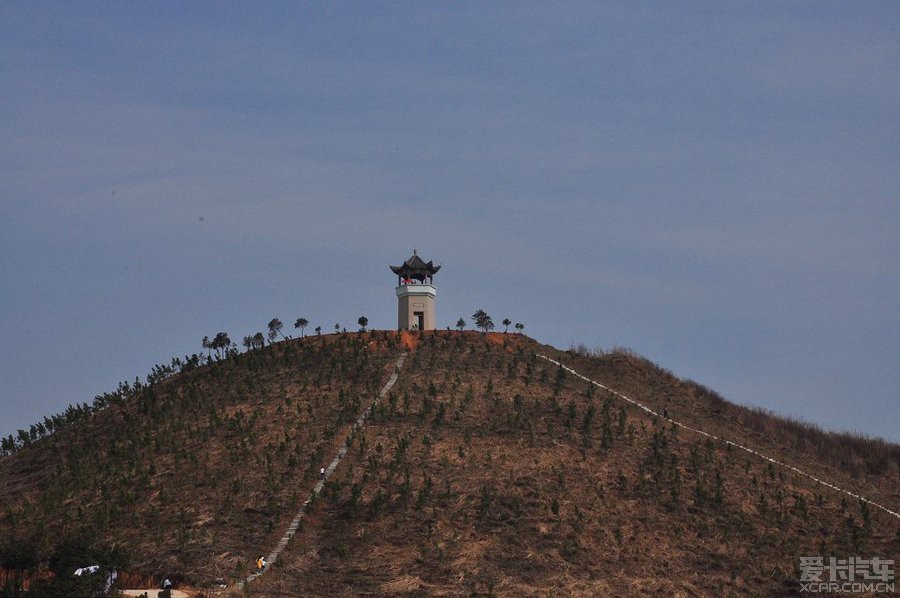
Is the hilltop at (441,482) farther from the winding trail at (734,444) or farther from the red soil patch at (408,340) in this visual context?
the winding trail at (734,444)

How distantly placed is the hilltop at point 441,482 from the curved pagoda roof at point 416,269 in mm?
3357

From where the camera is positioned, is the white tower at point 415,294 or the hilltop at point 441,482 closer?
the hilltop at point 441,482

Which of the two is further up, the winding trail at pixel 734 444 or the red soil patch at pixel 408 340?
the red soil patch at pixel 408 340

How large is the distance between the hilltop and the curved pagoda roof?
3357mm

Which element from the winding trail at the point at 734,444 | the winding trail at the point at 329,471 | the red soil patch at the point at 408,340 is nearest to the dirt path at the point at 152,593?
the winding trail at the point at 329,471

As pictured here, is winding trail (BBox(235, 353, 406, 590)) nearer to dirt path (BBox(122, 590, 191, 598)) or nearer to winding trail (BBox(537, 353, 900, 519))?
dirt path (BBox(122, 590, 191, 598))

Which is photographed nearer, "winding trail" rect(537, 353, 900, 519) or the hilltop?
the hilltop

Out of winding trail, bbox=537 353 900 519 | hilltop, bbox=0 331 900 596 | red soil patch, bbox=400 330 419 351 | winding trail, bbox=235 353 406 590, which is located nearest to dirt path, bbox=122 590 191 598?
hilltop, bbox=0 331 900 596

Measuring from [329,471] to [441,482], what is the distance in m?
4.87

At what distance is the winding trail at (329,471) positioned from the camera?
135ft

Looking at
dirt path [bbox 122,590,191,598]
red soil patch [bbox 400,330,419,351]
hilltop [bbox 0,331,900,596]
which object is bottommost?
dirt path [bbox 122,590,191,598]

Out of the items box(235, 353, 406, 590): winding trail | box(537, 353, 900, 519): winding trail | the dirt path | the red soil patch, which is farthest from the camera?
the red soil patch

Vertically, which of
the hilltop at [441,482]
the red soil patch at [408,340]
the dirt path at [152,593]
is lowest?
the dirt path at [152,593]

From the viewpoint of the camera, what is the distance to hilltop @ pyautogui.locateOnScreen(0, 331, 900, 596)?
41188mm
